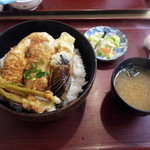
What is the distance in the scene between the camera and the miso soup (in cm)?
109

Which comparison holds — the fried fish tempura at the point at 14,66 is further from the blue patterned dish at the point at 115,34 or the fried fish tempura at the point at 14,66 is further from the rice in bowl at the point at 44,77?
the blue patterned dish at the point at 115,34

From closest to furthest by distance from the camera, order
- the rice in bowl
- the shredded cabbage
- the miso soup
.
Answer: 1. the rice in bowl
2. the miso soup
3. the shredded cabbage

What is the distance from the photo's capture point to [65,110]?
94 cm

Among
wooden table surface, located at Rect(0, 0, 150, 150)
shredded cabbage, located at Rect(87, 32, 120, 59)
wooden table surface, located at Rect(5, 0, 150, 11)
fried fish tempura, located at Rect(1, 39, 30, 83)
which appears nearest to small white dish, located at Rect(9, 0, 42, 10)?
wooden table surface, located at Rect(5, 0, 150, 11)

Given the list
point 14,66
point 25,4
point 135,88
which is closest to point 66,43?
point 14,66

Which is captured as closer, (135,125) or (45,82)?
(45,82)

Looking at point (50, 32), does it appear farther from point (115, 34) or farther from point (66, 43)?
point (115, 34)

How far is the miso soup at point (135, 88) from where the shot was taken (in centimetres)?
109

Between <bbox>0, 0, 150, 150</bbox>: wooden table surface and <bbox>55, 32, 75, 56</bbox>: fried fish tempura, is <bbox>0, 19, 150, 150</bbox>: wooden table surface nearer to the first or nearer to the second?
<bbox>0, 0, 150, 150</bbox>: wooden table surface

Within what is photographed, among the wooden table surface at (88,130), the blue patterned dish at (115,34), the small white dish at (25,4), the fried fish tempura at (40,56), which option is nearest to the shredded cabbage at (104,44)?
the blue patterned dish at (115,34)

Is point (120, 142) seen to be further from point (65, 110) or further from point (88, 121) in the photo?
point (65, 110)

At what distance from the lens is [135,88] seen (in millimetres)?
1153

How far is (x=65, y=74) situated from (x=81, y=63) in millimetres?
229

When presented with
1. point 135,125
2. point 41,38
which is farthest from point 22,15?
point 135,125
